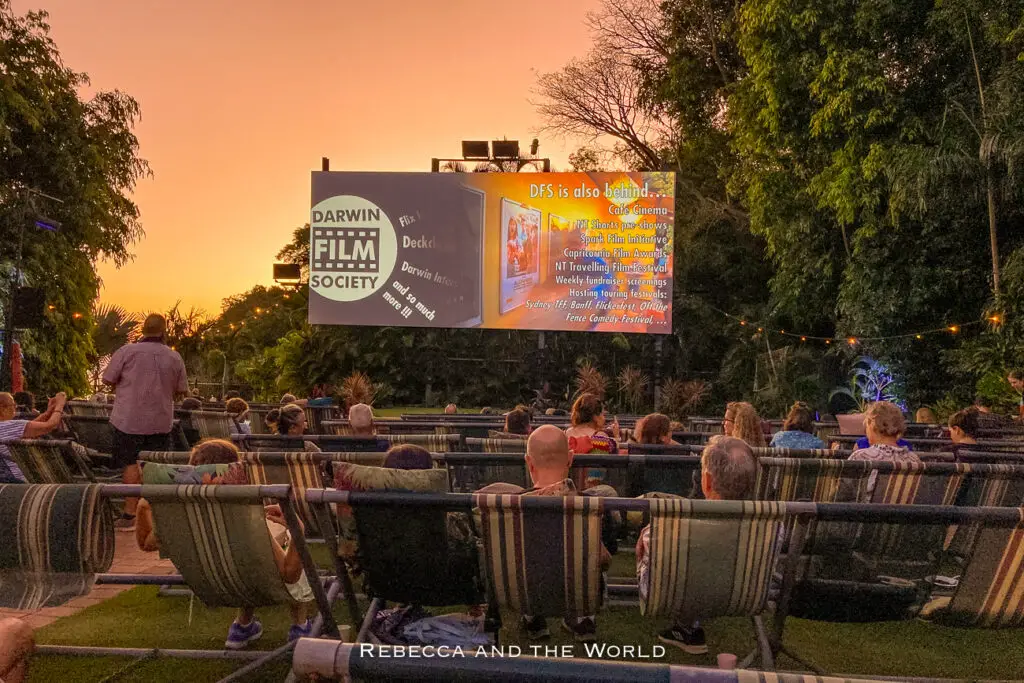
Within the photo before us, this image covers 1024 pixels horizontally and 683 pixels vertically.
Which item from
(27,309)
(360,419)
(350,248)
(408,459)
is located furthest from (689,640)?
(350,248)

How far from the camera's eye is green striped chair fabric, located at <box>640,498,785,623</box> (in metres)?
1.80

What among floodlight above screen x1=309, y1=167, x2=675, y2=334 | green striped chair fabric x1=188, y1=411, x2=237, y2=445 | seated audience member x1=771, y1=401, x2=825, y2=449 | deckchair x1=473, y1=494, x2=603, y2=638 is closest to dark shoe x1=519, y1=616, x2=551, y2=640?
deckchair x1=473, y1=494, x2=603, y2=638

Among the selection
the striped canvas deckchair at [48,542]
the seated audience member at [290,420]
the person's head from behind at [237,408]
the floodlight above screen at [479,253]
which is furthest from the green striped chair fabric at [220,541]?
the floodlight above screen at [479,253]

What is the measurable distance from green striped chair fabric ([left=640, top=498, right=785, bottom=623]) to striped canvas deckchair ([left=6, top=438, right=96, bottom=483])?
2.73m

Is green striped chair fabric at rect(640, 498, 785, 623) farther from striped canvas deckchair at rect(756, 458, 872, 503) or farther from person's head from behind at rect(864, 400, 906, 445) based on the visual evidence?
person's head from behind at rect(864, 400, 906, 445)

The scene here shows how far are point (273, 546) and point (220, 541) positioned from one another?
0.41 ft

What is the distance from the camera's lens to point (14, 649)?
140 cm

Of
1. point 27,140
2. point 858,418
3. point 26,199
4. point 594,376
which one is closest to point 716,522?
point 858,418

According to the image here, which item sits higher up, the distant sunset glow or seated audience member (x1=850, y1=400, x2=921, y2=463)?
the distant sunset glow

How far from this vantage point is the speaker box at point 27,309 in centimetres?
1011

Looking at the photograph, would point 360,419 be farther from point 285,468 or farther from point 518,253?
point 518,253

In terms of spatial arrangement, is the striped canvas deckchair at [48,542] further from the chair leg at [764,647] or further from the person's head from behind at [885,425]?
the person's head from behind at [885,425]

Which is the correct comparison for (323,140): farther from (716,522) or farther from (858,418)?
(716,522)

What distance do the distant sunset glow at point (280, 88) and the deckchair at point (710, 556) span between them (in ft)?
44.7
